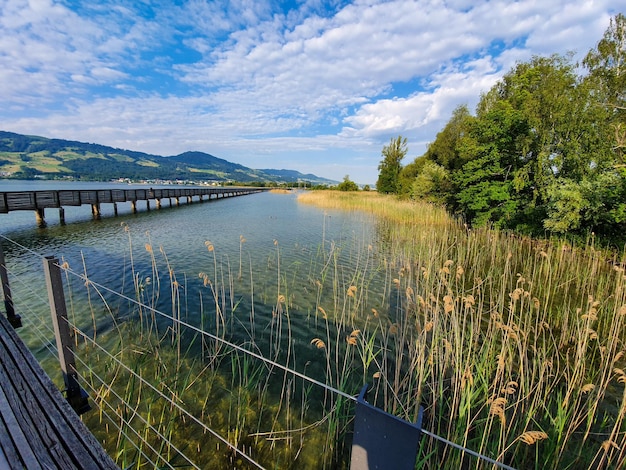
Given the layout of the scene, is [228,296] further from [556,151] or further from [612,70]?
[612,70]

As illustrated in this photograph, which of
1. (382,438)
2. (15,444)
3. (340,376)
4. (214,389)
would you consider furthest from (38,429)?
(340,376)

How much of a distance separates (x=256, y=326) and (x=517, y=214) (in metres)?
16.0

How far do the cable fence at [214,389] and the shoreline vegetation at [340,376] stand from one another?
2cm

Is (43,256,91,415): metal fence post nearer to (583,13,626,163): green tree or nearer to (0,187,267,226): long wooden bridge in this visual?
(0,187,267,226): long wooden bridge

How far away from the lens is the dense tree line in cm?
1200

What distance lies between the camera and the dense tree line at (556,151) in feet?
39.4

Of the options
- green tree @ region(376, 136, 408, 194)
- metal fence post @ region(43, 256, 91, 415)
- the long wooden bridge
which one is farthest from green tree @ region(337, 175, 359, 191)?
metal fence post @ region(43, 256, 91, 415)

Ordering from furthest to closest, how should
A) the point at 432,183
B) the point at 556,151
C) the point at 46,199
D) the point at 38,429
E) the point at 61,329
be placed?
the point at 432,183, the point at 46,199, the point at 556,151, the point at 61,329, the point at 38,429

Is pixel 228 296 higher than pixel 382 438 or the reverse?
the reverse

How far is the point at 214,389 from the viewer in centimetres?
434

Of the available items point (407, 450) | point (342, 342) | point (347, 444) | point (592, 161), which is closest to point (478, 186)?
point (592, 161)

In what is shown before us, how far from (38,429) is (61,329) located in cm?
110

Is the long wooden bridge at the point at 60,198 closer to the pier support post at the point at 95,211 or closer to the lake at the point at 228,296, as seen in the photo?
the pier support post at the point at 95,211

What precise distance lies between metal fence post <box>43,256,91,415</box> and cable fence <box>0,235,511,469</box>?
67 mm
